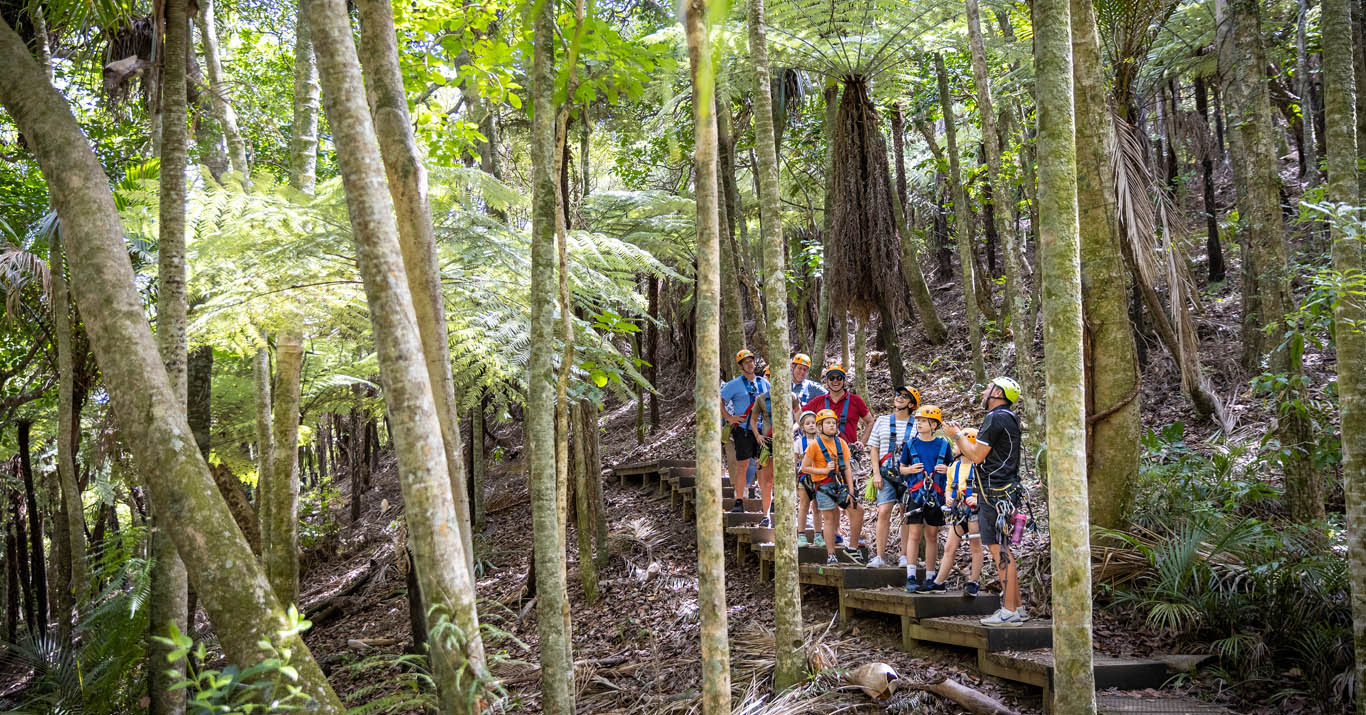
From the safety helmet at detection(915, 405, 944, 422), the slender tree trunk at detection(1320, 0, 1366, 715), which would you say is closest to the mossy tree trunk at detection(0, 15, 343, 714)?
the safety helmet at detection(915, 405, 944, 422)

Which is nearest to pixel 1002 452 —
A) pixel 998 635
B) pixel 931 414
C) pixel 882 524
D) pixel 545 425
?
pixel 931 414

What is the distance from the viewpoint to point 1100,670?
5.27 m

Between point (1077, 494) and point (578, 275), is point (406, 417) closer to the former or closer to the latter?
point (1077, 494)

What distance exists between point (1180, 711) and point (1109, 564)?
1.87 metres

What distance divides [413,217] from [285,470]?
164 inches

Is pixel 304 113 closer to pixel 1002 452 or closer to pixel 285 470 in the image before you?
Result: pixel 285 470

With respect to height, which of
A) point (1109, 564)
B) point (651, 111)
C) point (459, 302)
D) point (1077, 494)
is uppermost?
point (651, 111)

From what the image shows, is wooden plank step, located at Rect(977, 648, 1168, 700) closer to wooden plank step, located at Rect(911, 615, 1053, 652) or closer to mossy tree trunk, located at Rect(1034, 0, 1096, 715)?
wooden plank step, located at Rect(911, 615, 1053, 652)

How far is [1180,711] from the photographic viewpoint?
491 cm

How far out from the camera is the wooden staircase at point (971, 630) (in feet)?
16.8

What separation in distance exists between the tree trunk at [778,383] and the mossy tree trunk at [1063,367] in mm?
1819

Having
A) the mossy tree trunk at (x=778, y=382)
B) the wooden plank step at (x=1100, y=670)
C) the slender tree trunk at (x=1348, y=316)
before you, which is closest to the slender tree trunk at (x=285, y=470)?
the mossy tree trunk at (x=778, y=382)

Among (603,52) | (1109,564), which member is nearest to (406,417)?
(603,52)

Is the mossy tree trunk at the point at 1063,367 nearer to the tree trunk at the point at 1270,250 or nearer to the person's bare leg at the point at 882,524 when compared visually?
the person's bare leg at the point at 882,524
